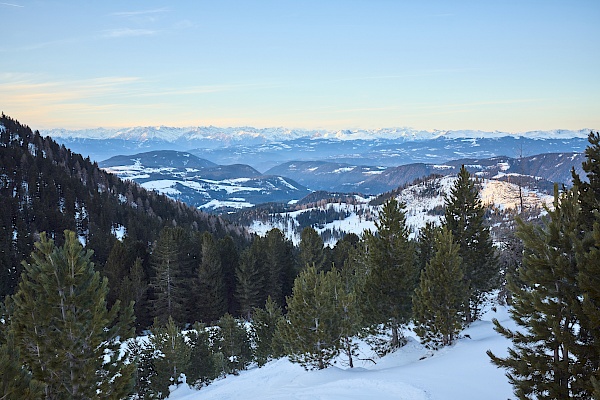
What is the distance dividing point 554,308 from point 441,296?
15152 millimetres

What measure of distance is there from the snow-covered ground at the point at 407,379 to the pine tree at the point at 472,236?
5575mm

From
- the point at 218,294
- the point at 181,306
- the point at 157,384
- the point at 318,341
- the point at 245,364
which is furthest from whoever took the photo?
the point at 218,294

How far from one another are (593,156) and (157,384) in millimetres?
33337

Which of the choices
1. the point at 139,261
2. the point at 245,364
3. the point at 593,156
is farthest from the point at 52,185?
the point at 593,156

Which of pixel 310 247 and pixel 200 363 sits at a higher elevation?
pixel 310 247

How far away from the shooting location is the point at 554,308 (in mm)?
11328

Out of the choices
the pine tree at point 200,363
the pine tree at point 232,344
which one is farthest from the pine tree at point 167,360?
the pine tree at point 232,344

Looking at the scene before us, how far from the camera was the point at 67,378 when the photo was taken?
15734 millimetres

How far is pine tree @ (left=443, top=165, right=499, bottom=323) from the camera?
3533 cm

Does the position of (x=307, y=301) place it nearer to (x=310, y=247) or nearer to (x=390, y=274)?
(x=390, y=274)

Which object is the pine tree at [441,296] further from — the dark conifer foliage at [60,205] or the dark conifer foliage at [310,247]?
the dark conifer foliage at [60,205]

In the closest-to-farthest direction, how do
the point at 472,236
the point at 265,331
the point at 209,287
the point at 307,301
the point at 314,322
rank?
the point at 314,322
the point at 307,301
the point at 472,236
the point at 265,331
the point at 209,287

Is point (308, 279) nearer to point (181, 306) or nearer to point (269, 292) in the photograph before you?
point (181, 306)

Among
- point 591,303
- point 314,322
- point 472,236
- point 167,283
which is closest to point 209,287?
point 167,283
